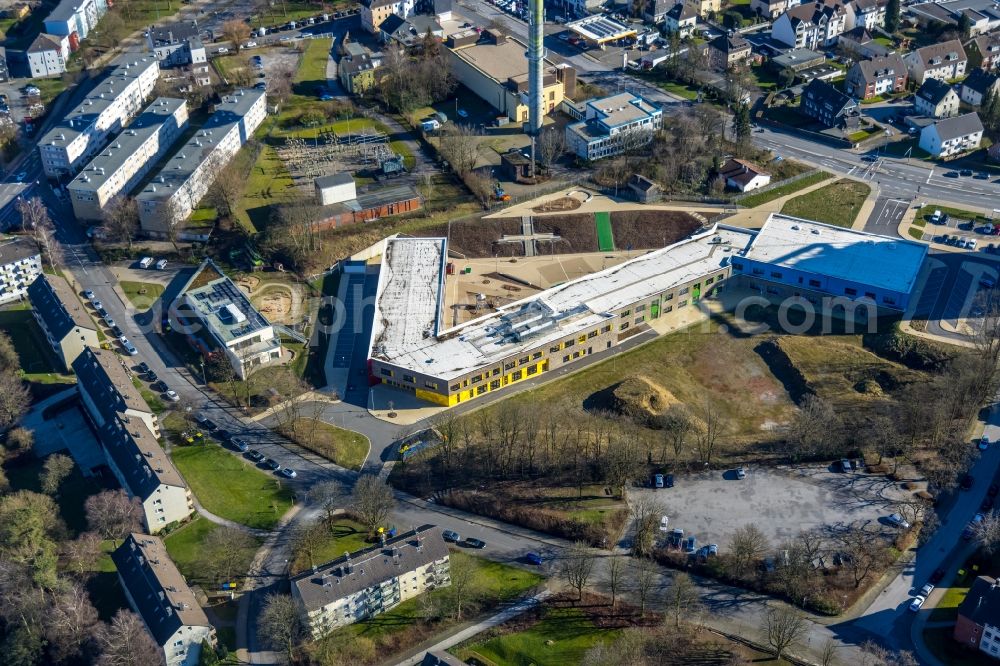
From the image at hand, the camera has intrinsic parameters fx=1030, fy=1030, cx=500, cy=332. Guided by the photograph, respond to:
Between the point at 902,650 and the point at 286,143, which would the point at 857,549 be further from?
the point at 286,143

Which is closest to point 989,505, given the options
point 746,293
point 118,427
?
point 746,293

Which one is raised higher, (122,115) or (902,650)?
(122,115)

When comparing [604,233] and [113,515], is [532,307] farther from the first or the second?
[113,515]

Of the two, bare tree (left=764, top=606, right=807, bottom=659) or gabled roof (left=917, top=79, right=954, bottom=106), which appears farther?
gabled roof (left=917, top=79, right=954, bottom=106)

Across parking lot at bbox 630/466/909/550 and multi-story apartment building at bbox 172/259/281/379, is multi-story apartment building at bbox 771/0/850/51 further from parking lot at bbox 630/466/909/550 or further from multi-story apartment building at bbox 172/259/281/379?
multi-story apartment building at bbox 172/259/281/379

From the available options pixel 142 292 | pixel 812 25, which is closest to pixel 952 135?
pixel 812 25

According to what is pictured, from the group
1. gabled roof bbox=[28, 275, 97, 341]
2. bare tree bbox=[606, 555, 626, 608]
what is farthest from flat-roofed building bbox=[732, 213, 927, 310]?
gabled roof bbox=[28, 275, 97, 341]

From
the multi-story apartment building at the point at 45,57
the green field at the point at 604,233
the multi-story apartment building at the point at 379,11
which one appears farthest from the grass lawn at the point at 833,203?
the multi-story apartment building at the point at 45,57
